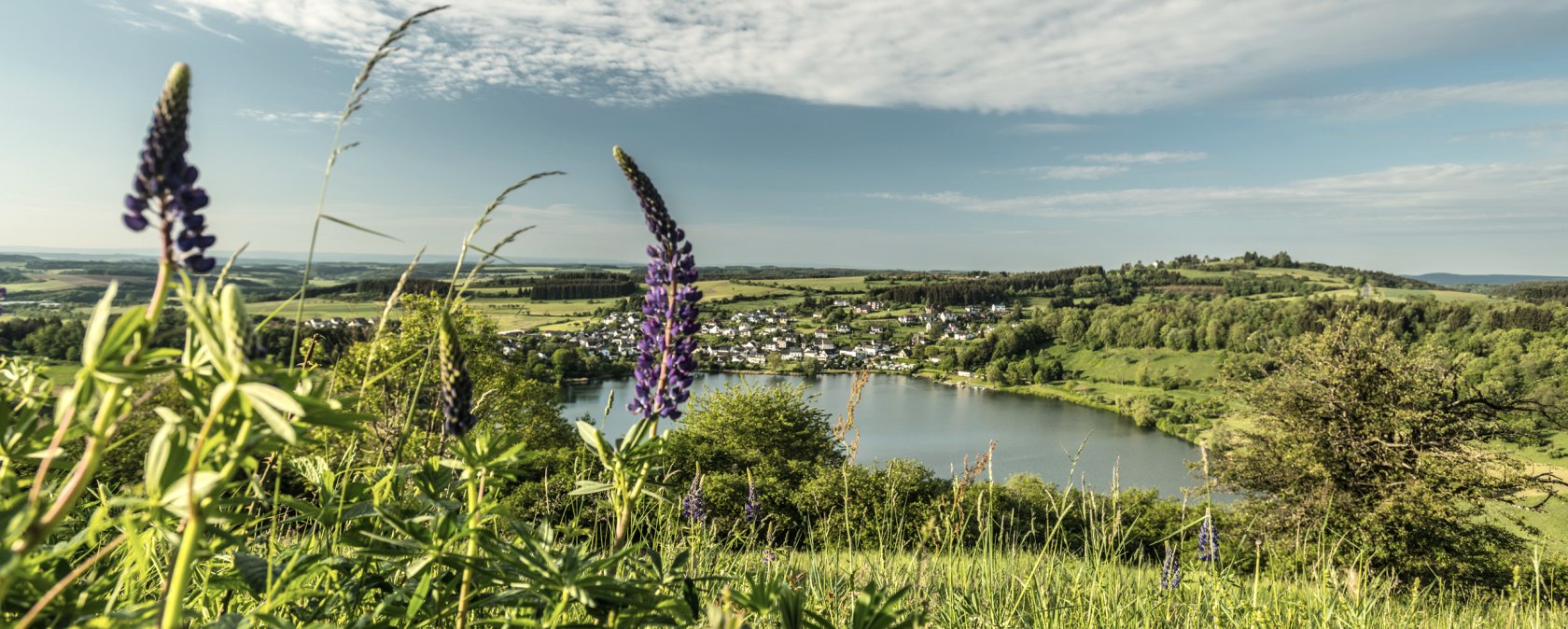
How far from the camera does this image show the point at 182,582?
942mm

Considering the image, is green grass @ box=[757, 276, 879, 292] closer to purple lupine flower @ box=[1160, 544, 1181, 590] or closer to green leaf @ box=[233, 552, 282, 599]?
purple lupine flower @ box=[1160, 544, 1181, 590]

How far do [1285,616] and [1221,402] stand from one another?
23.9 metres

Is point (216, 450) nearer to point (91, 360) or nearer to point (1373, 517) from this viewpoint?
point (91, 360)

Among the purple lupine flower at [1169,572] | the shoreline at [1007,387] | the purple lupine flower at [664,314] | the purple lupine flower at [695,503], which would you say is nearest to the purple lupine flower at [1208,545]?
the purple lupine flower at [1169,572]

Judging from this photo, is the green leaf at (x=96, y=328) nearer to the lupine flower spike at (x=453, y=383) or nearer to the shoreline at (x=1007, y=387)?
the lupine flower spike at (x=453, y=383)

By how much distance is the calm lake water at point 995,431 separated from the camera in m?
68.6

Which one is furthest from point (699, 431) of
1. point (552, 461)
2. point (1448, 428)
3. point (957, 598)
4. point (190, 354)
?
point (190, 354)

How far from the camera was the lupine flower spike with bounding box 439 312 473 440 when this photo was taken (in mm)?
1637

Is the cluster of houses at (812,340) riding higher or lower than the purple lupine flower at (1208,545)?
lower

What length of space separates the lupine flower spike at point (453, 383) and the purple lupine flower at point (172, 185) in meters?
0.52

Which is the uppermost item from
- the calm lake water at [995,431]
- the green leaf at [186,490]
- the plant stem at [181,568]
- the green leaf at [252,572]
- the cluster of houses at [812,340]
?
the green leaf at [186,490]

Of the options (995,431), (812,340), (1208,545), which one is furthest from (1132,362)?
(1208,545)

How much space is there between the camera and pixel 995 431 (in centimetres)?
8919

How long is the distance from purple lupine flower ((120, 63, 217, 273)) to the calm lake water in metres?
53.7
